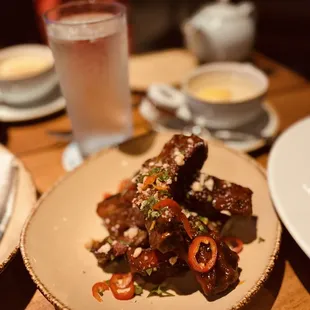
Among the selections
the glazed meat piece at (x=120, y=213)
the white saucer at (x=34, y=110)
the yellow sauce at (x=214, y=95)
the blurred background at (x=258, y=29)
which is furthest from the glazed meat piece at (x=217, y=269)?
the blurred background at (x=258, y=29)

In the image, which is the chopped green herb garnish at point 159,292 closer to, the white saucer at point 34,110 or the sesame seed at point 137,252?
the sesame seed at point 137,252

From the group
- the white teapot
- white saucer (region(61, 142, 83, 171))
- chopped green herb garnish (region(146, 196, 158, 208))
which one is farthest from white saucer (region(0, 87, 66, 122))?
chopped green herb garnish (region(146, 196, 158, 208))

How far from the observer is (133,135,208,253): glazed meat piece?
0.95m

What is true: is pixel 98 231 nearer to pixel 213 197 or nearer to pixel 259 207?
pixel 213 197

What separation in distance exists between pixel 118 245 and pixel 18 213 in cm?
36

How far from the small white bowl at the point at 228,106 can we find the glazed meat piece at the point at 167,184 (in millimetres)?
451

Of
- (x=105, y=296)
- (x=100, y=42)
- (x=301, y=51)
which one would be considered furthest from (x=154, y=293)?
(x=301, y=51)

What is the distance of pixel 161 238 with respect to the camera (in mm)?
940

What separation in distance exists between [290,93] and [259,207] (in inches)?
39.9

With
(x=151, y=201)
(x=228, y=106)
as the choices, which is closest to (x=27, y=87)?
(x=228, y=106)

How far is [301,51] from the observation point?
13.1 ft

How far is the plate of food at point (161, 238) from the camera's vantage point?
3.17 ft

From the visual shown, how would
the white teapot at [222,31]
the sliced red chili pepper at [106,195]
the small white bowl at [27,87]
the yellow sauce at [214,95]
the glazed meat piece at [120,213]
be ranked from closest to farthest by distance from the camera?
the glazed meat piece at [120,213] < the sliced red chili pepper at [106,195] < the yellow sauce at [214,95] < the small white bowl at [27,87] < the white teapot at [222,31]

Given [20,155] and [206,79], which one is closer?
[20,155]
